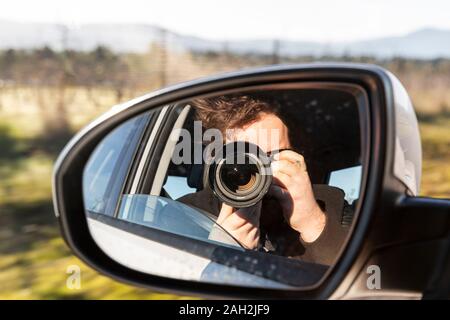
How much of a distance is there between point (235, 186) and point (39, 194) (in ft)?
14.7

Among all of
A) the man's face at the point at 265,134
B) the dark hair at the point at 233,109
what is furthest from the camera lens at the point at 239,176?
the dark hair at the point at 233,109

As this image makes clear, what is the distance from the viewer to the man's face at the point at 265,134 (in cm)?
234

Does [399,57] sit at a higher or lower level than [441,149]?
higher

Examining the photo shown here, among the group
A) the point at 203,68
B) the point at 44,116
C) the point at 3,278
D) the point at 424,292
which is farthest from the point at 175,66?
the point at 424,292

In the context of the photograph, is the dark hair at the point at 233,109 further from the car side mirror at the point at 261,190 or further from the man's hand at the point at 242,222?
the man's hand at the point at 242,222

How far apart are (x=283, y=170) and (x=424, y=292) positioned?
2.25ft

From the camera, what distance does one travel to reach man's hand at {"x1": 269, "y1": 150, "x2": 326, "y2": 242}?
2186mm

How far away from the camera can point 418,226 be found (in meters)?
1.61

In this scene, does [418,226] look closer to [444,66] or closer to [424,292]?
[424,292]

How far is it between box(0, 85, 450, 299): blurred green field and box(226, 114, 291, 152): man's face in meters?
0.69

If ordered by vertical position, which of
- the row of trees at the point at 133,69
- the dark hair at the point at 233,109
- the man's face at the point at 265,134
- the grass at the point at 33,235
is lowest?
the grass at the point at 33,235

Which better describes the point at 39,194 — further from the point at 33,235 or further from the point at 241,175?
the point at 241,175

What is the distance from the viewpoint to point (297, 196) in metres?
2.18

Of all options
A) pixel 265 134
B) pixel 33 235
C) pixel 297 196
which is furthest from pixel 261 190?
pixel 33 235
